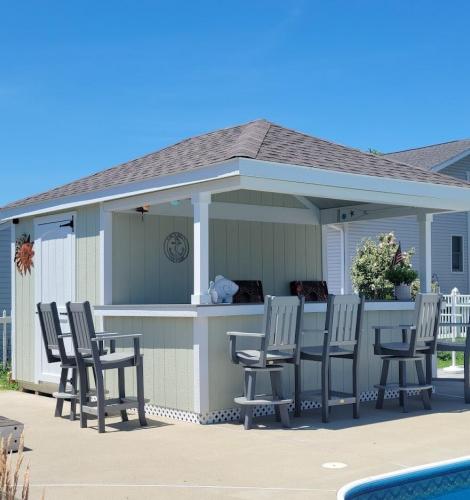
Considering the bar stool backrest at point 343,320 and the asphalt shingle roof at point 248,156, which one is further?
the asphalt shingle roof at point 248,156

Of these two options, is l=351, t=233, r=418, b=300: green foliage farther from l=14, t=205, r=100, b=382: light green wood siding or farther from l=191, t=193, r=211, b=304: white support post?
l=191, t=193, r=211, b=304: white support post

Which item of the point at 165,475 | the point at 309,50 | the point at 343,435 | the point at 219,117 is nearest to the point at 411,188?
the point at 343,435

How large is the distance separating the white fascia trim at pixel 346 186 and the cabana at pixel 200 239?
0.5 inches

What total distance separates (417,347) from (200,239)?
252 cm

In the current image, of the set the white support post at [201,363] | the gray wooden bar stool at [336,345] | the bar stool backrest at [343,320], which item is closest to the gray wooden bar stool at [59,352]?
the white support post at [201,363]

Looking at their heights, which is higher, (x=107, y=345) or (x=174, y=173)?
(x=174, y=173)

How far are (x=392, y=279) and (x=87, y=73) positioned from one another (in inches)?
503

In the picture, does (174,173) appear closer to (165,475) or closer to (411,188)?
(411,188)

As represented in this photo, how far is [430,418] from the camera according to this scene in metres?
7.66

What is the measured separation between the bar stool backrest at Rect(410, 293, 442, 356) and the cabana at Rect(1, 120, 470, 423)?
32.0 inches

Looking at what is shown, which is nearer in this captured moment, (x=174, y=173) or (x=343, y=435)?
(x=343, y=435)

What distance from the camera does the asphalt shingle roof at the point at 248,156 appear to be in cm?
785

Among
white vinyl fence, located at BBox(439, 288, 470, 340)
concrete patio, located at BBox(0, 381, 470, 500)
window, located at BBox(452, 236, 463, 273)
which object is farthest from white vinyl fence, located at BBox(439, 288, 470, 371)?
concrete patio, located at BBox(0, 381, 470, 500)

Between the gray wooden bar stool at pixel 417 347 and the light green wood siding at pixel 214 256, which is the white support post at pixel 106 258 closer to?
the light green wood siding at pixel 214 256
